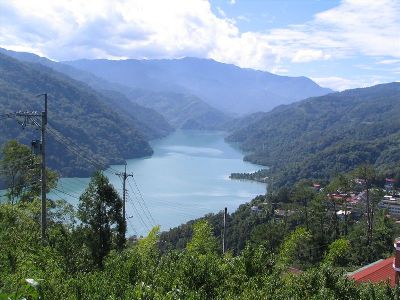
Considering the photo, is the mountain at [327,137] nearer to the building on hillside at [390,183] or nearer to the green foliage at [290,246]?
the building on hillside at [390,183]

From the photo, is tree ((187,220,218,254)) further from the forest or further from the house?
the house

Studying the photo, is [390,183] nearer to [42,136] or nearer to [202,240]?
[202,240]

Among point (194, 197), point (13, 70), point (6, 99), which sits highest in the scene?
point (13, 70)

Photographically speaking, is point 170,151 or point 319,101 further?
point 319,101

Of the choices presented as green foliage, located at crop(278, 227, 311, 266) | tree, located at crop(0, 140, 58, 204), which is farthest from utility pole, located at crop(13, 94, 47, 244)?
green foliage, located at crop(278, 227, 311, 266)

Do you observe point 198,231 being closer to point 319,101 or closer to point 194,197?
point 194,197

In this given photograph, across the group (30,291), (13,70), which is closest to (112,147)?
(13,70)

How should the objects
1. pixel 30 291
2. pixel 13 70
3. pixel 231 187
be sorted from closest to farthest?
pixel 30 291 < pixel 231 187 < pixel 13 70

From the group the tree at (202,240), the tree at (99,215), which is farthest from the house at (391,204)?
the tree at (99,215)
